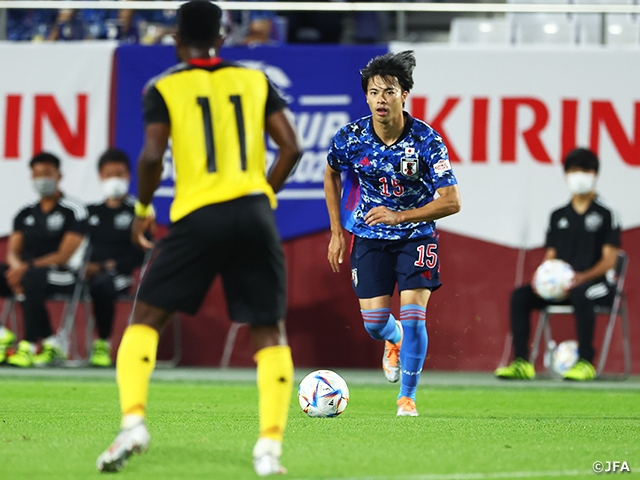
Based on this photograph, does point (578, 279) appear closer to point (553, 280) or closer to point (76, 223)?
point (553, 280)

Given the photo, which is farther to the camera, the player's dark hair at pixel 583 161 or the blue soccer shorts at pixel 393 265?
the player's dark hair at pixel 583 161

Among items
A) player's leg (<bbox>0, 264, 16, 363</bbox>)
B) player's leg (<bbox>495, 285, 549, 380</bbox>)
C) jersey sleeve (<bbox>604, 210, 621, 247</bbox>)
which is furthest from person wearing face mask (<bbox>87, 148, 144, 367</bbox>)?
jersey sleeve (<bbox>604, 210, 621, 247</bbox>)

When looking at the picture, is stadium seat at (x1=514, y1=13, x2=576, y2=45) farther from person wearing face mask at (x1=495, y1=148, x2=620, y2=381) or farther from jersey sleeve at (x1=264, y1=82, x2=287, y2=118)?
jersey sleeve at (x1=264, y1=82, x2=287, y2=118)

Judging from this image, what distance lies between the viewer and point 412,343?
6.96 meters

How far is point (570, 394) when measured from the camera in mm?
9188

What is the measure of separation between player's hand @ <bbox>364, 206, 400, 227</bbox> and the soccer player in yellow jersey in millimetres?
2347

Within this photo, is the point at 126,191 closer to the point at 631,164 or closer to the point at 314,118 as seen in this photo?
the point at 314,118

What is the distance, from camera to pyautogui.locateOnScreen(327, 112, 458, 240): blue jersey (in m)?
6.96

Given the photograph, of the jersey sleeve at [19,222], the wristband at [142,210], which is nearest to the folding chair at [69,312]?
the jersey sleeve at [19,222]

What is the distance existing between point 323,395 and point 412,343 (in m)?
0.67

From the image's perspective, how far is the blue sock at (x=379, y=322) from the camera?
24.0 feet

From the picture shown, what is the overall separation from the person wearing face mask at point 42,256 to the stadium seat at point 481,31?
471 centimetres

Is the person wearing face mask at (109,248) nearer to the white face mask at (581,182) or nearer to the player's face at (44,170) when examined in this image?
the player's face at (44,170)

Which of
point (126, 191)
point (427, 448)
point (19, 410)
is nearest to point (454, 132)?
point (126, 191)
